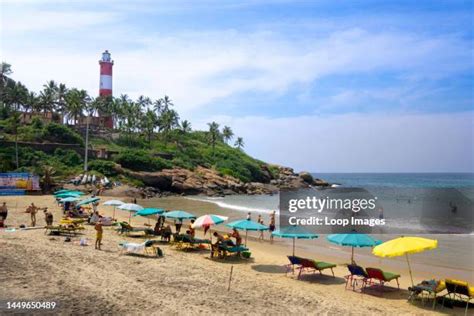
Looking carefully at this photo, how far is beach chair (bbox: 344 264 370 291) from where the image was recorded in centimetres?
1295

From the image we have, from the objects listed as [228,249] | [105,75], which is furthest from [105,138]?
[228,249]

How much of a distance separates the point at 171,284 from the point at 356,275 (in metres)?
6.11

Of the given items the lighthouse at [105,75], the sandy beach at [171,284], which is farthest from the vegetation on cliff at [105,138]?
the sandy beach at [171,284]

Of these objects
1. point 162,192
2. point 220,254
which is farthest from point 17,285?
point 162,192

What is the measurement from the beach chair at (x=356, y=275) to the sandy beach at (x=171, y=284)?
0.38m

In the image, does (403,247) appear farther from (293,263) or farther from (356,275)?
(293,263)

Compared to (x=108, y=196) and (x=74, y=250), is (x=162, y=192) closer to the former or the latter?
(x=108, y=196)

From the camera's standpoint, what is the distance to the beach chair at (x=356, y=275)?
510 inches

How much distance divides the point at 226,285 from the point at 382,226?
26.4 meters

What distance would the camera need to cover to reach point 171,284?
12203mm

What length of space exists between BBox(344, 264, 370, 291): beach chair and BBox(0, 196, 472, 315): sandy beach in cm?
38

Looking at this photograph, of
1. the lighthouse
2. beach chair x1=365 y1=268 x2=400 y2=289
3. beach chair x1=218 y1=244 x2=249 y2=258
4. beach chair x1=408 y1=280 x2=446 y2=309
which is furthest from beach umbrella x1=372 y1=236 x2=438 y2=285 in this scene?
the lighthouse

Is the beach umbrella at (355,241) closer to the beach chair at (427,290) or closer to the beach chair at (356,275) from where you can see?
the beach chair at (356,275)

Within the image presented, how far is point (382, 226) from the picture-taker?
3556 centimetres
